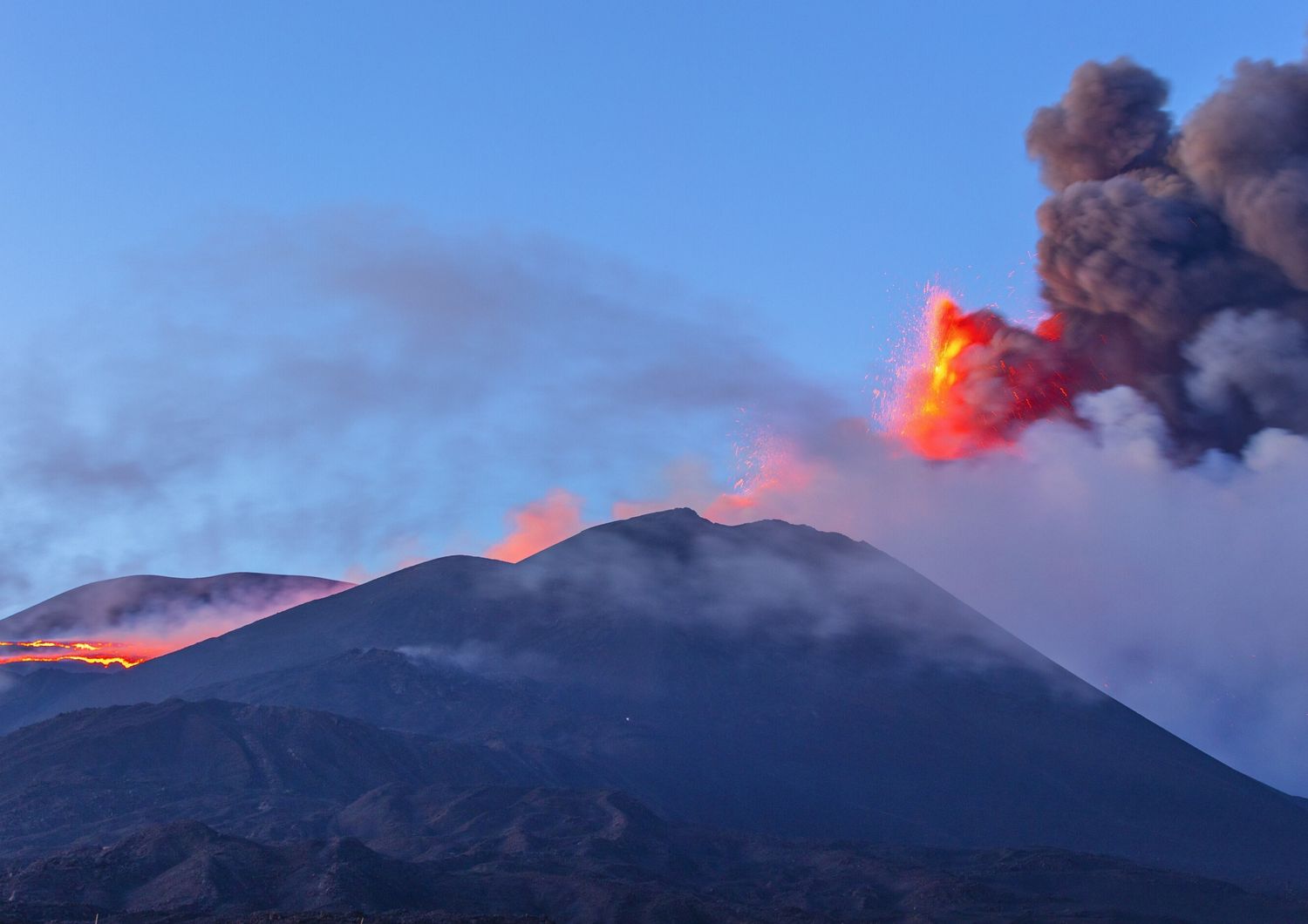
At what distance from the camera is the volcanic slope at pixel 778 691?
81688mm

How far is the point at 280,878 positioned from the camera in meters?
44.8

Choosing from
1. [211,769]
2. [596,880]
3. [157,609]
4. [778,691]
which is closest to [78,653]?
[157,609]

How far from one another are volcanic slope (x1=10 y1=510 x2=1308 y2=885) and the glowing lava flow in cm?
1042

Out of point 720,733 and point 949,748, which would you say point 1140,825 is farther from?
point 720,733

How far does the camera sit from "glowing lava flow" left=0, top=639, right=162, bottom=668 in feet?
394

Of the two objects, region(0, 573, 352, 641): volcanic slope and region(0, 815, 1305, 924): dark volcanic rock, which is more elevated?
region(0, 573, 352, 641): volcanic slope

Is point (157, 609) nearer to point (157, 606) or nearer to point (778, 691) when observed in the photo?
point (157, 606)

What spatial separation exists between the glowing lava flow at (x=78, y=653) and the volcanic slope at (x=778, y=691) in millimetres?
10415

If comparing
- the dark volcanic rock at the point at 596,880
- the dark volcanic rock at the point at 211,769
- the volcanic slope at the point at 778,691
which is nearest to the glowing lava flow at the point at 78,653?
the volcanic slope at the point at 778,691

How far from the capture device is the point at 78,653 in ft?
412

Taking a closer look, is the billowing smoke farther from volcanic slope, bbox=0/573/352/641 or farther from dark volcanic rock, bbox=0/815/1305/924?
dark volcanic rock, bbox=0/815/1305/924

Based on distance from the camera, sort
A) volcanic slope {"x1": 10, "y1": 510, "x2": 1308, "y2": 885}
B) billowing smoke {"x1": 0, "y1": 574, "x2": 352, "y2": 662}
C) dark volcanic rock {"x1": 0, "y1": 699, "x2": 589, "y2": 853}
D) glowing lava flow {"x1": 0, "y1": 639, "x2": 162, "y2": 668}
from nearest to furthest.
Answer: dark volcanic rock {"x1": 0, "y1": 699, "x2": 589, "y2": 853} → volcanic slope {"x1": 10, "y1": 510, "x2": 1308, "y2": 885} → glowing lava flow {"x1": 0, "y1": 639, "x2": 162, "y2": 668} → billowing smoke {"x1": 0, "y1": 574, "x2": 352, "y2": 662}

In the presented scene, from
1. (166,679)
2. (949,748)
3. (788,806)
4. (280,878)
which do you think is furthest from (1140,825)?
(166,679)

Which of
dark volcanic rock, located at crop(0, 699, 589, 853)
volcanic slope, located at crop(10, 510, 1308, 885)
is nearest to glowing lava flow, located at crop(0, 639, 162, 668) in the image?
volcanic slope, located at crop(10, 510, 1308, 885)
